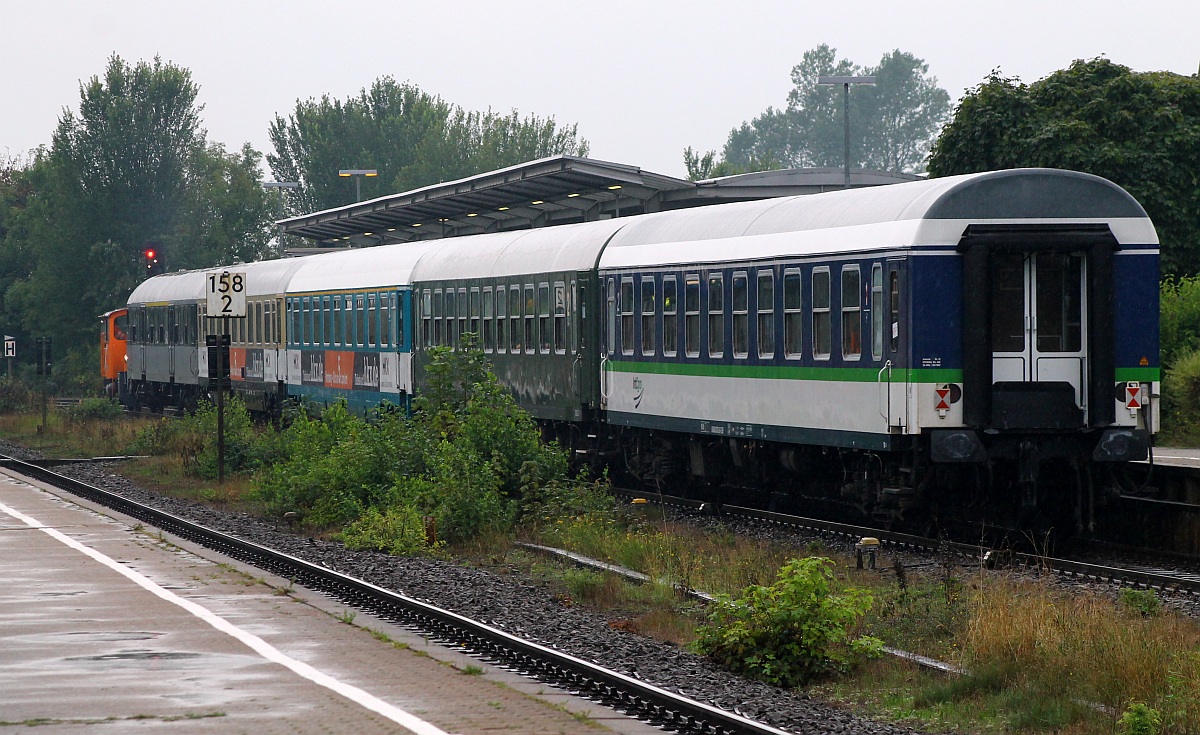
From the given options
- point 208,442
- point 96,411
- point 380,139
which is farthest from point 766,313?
point 380,139

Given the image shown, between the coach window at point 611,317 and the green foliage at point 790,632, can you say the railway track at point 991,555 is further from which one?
the coach window at point 611,317

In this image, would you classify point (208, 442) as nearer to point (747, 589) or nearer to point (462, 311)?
point (462, 311)

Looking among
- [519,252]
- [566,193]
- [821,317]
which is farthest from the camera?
[566,193]

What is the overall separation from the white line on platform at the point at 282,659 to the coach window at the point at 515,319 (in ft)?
32.1

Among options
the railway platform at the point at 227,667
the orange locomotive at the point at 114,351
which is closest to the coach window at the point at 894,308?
the railway platform at the point at 227,667

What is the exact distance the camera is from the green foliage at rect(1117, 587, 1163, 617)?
12.8 metres

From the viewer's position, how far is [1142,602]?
13.1 metres

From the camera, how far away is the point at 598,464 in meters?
26.7

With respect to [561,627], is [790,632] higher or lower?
higher

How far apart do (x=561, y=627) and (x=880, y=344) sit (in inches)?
209

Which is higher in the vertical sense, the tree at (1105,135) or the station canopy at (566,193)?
the tree at (1105,135)

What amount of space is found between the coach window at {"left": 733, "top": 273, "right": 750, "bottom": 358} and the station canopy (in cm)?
902

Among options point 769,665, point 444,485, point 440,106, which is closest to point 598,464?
point 444,485

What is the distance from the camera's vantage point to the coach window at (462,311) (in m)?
29.7
